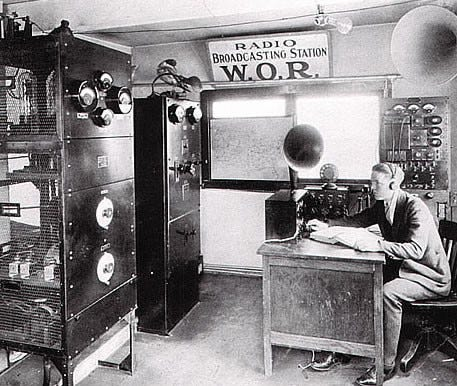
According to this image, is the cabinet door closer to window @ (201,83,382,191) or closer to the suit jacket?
window @ (201,83,382,191)

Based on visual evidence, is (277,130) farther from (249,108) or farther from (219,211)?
(219,211)

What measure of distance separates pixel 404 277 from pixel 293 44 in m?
2.53

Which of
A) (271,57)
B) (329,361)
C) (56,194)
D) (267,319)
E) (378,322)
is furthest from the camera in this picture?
(271,57)

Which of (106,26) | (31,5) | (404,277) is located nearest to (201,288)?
(404,277)

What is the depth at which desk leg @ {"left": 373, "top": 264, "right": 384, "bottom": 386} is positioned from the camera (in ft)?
10.1

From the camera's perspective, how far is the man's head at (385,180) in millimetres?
3488

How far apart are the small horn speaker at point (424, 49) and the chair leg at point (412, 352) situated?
1.79 m

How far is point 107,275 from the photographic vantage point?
2.98 m

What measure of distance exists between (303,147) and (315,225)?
59cm

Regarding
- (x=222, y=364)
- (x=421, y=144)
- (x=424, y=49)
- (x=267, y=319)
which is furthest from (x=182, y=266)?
(x=424, y=49)

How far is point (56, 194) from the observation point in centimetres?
261

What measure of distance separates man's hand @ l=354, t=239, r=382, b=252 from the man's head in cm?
41

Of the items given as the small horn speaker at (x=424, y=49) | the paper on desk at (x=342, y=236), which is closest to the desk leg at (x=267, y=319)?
the paper on desk at (x=342, y=236)

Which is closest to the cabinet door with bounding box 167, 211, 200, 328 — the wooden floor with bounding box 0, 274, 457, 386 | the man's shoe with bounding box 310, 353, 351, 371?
the wooden floor with bounding box 0, 274, 457, 386
